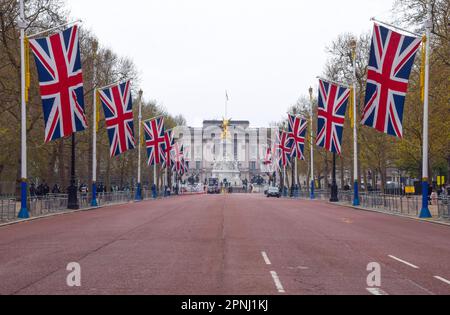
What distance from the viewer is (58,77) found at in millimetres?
33156

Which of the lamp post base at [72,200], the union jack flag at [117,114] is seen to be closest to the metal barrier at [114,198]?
the lamp post base at [72,200]

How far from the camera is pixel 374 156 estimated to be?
7056cm

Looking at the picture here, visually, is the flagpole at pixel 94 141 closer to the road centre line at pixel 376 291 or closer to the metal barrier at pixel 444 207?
the metal barrier at pixel 444 207

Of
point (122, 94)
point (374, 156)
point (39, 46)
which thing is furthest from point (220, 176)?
point (39, 46)

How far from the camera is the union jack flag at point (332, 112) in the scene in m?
47.2

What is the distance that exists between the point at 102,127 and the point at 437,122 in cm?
3062

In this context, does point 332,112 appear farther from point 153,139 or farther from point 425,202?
point 153,139

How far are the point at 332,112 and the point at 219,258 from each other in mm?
33239

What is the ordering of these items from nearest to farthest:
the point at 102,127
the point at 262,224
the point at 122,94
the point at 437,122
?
1. the point at 262,224
2. the point at 437,122
3. the point at 122,94
4. the point at 102,127

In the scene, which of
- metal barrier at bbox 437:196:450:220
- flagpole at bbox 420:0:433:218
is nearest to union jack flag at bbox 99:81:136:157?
flagpole at bbox 420:0:433:218

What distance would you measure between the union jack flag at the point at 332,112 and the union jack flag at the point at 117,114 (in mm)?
13384

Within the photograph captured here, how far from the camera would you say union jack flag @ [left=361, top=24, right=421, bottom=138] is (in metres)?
30.1

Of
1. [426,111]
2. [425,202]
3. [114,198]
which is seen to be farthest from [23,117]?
[114,198]

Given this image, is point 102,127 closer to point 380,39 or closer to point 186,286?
point 380,39
